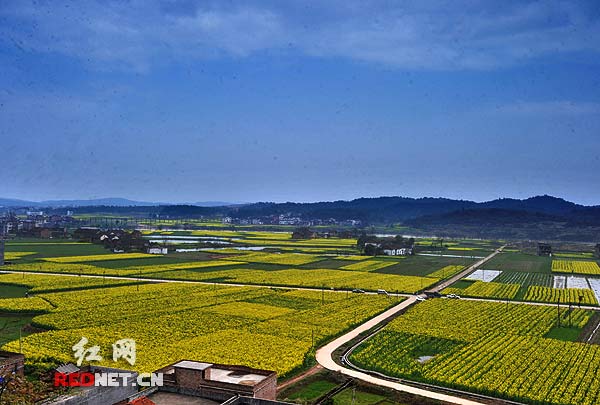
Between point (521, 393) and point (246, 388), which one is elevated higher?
point (246, 388)

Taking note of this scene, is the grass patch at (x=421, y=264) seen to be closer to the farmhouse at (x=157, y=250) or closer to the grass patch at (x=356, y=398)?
the farmhouse at (x=157, y=250)

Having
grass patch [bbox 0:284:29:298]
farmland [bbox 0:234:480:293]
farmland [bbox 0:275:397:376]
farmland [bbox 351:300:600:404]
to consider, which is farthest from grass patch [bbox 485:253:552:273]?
grass patch [bbox 0:284:29:298]

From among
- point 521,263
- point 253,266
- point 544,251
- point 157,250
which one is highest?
point 157,250

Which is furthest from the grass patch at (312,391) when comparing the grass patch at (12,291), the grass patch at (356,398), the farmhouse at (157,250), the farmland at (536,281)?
the farmhouse at (157,250)

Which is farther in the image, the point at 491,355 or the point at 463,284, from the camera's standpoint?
the point at 463,284

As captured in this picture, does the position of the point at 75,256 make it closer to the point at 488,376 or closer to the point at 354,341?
the point at 354,341

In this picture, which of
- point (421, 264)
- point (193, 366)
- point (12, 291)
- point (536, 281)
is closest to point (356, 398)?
point (193, 366)

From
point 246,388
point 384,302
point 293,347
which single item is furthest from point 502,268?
point 246,388

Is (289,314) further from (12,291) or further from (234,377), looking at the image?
(12,291)
